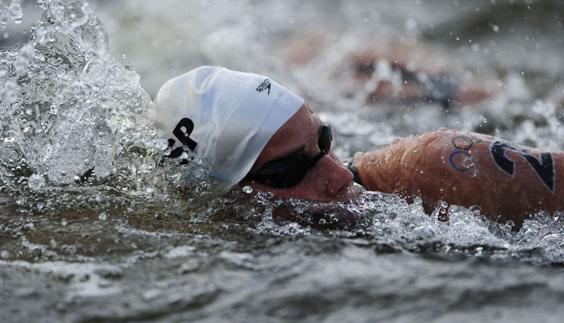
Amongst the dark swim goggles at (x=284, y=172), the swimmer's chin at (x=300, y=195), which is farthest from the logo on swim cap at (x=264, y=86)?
the swimmer's chin at (x=300, y=195)

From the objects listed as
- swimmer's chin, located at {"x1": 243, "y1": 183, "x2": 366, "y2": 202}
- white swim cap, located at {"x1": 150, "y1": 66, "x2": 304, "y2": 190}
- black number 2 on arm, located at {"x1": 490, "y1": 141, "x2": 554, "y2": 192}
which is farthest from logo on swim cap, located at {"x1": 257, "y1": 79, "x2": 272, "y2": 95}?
black number 2 on arm, located at {"x1": 490, "y1": 141, "x2": 554, "y2": 192}

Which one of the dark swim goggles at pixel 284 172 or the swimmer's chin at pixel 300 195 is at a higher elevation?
the dark swim goggles at pixel 284 172

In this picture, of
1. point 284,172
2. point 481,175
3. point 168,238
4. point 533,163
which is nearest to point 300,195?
point 284,172

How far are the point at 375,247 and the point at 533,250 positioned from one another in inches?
26.9

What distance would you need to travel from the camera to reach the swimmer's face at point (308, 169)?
410 cm

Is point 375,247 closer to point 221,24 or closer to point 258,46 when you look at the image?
point 258,46

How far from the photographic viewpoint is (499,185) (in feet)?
13.2

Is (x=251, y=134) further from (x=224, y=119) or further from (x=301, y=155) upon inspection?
(x=301, y=155)

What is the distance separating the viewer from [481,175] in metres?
4.04

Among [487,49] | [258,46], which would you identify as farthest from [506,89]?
[258,46]

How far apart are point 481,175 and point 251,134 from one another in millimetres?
1072

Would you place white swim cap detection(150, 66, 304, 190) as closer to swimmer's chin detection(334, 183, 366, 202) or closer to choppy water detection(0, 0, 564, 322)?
choppy water detection(0, 0, 564, 322)

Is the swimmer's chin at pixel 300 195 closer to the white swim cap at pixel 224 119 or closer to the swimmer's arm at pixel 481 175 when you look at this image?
the white swim cap at pixel 224 119

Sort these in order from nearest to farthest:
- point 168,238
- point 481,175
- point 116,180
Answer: point 168,238
point 481,175
point 116,180
